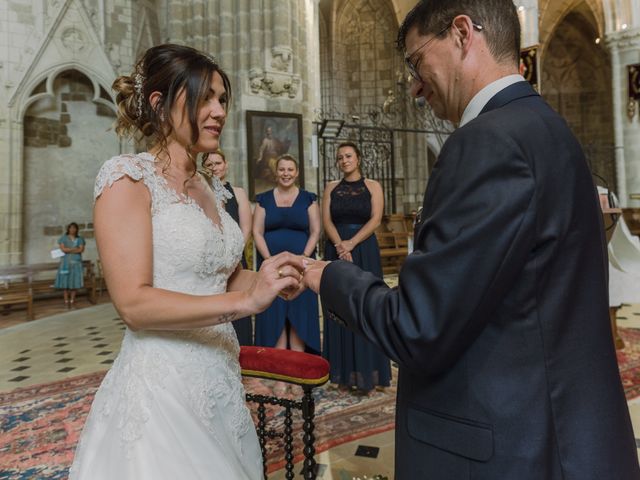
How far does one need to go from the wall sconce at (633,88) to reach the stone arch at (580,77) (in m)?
6.55

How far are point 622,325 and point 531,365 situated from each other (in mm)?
6559

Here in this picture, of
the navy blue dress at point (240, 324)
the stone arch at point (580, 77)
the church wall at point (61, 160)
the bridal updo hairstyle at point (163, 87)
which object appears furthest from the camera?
the stone arch at point (580, 77)

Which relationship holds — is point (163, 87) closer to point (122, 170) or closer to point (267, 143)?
point (122, 170)

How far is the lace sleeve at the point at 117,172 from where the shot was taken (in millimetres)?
1349

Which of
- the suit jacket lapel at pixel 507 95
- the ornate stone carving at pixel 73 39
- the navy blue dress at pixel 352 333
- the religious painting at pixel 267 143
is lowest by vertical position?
the navy blue dress at pixel 352 333

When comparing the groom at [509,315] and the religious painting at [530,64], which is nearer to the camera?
the groom at [509,315]

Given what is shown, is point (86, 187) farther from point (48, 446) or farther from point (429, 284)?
point (429, 284)

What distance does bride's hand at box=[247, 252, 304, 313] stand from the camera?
1.37 meters

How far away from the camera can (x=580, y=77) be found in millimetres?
20625

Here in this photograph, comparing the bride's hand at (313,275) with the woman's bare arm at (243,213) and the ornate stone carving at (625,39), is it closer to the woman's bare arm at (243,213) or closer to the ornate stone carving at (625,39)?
the woman's bare arm at (243,213)

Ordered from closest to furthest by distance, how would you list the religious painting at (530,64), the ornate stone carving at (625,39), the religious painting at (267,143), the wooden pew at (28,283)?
the wooden pew at (28,283) → the religious painting at (267,143) → the religious painting at (530,64) → the ornate stone carving at (625,39)

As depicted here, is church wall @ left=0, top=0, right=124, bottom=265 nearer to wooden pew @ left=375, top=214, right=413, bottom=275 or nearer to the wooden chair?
wooden pew @ left=375, top=214, right=413, bottom=275

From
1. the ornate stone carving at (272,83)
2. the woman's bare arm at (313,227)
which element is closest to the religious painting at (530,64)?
the ornate stone carving at (272,83)

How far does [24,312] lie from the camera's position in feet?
27.6
